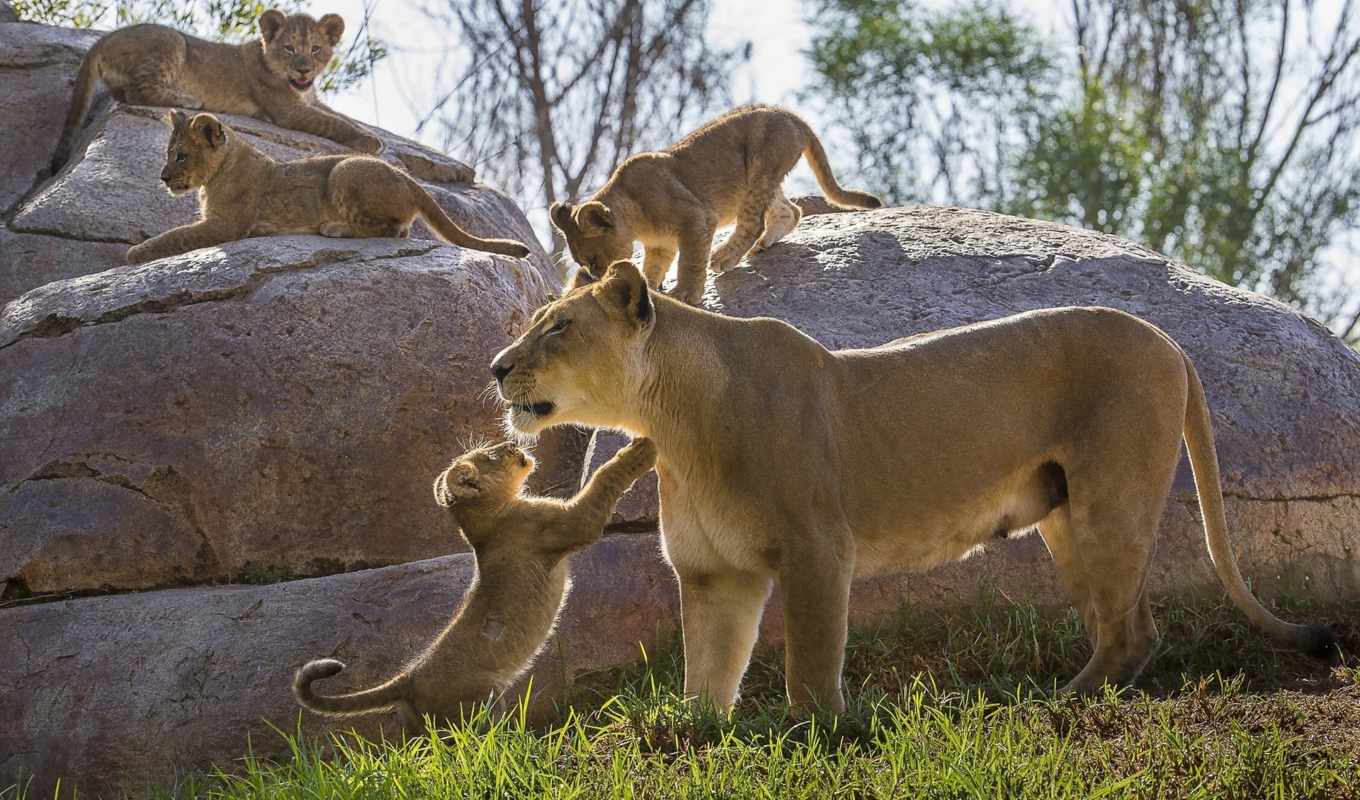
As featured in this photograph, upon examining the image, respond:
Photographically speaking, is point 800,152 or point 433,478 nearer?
point 433,478

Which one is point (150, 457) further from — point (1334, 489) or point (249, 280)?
point (1334, 489)

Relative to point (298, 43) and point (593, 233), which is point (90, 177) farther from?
point (593, 233)

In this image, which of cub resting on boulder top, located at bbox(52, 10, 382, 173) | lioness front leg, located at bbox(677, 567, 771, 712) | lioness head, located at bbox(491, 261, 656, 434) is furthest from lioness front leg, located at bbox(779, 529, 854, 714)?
cub resting on boulder top, located at bbox(52, 10, 382, 173)

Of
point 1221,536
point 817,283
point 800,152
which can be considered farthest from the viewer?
point 800,152

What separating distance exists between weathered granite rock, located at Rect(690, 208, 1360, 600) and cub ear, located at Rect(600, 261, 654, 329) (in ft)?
8.44

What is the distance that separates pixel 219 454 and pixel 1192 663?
468 cm

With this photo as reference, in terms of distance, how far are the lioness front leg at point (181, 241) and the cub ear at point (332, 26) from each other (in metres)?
2.77

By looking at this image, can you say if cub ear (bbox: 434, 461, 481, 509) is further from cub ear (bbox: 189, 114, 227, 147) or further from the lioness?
cub ear (bbox: 189, 114, 227, 147)

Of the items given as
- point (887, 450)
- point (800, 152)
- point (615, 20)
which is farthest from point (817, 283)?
point (615, 20)

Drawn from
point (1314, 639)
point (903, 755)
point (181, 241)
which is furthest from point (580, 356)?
point (181, 241)

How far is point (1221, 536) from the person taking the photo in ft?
22.0

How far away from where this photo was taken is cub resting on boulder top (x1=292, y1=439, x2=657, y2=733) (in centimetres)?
590

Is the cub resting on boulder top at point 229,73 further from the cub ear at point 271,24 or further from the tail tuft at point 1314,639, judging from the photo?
the tail tuft at point 1314,639

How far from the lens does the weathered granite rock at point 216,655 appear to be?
6.79m
